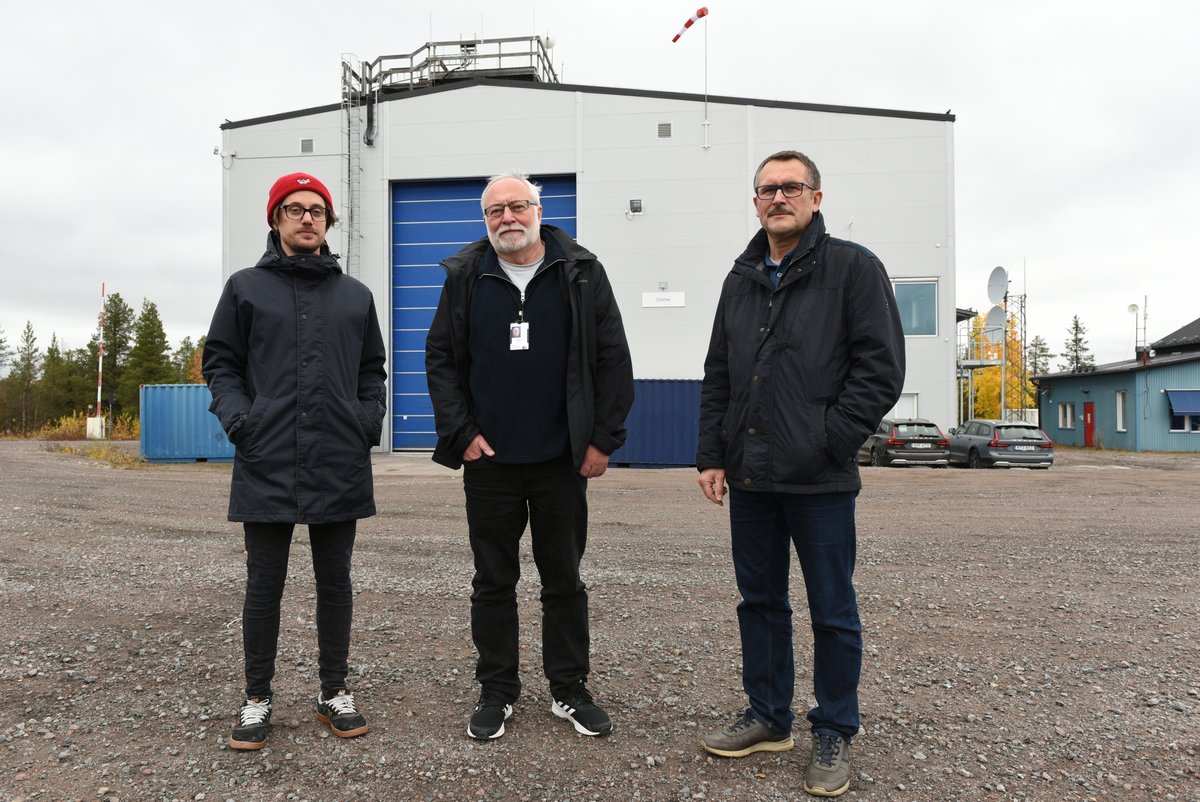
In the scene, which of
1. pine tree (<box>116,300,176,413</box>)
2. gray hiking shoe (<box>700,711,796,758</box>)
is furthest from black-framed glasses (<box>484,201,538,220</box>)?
pine tree (<box>116,300,176,413</box>)

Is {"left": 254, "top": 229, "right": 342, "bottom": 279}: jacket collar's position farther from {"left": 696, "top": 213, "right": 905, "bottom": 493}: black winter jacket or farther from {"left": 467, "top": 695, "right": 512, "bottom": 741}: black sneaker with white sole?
{"left": 467, "top": 695, "right": 512, "bottom": 741}: black sneaker with white sole

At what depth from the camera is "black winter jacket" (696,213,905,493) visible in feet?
9.16

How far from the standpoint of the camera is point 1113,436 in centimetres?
3419

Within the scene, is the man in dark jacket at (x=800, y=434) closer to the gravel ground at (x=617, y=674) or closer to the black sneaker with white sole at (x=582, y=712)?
the gravel ground at (x=617, y=674)

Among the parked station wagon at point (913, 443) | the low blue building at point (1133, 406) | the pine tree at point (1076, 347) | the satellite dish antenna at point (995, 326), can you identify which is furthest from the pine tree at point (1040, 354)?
the parked station wagon at point (913, 443)

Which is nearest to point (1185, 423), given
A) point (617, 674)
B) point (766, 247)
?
point (617, 674)

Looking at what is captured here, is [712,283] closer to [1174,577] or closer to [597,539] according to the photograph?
[597,539]

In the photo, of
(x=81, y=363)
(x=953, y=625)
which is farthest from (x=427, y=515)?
(x=81, y=363)

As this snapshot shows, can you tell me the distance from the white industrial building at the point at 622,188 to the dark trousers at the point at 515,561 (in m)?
17.3

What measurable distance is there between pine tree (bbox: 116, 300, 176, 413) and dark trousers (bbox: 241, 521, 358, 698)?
219 ft

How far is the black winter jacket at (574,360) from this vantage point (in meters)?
3.24

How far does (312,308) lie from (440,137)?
65.6 ft

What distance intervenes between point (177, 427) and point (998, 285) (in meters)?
27.3

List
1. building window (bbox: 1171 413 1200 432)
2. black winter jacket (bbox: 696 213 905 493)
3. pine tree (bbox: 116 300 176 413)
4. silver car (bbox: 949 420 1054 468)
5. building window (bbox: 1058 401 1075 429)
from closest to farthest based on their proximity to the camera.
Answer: black winter jacket (bbox: 696 213 905 493) → silver car (bbox: 949 420 1054 468) → building window (bbox: 1171 413 1200 432) → building window (bbox: 1058 401 1075 429) → pine tree (bbox: 116 300 176 413)
